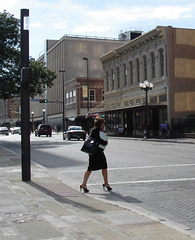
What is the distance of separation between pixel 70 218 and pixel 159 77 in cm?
3400

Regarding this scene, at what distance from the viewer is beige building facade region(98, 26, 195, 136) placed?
36.8 meters

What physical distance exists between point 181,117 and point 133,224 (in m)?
32.6

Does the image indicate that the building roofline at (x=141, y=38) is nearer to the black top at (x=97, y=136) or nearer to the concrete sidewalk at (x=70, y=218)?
the black top at (x=97, y=136)

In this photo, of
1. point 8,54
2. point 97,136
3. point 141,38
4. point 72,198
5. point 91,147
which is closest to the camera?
point 72,198

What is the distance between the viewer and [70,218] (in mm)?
5789

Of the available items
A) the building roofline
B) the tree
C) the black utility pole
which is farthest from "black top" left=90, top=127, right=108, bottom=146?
the building roofline

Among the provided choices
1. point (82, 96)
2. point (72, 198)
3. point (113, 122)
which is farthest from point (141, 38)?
point (72, 198)

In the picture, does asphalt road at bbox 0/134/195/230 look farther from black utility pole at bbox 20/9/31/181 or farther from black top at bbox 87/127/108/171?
black utility pole at bbox 20/9/31/181

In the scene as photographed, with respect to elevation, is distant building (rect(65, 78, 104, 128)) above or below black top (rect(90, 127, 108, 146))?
above

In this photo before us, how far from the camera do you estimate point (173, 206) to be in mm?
6965

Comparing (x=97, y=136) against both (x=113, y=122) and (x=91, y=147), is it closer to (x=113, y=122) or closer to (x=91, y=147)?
(x=91, y=147)

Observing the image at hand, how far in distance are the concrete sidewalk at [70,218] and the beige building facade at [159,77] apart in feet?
95.4

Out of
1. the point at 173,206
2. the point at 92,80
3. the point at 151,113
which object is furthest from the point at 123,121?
the point at 173,206

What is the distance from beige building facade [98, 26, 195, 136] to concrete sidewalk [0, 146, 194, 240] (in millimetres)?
29085
